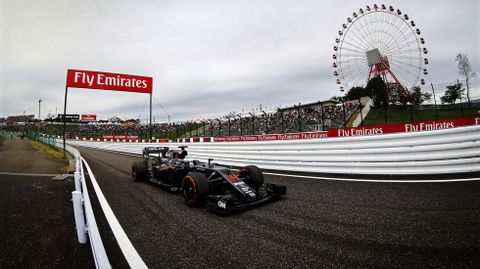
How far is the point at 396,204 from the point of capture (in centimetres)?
382

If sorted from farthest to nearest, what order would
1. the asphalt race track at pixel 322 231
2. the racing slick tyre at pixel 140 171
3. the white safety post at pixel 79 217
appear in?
1. the racing slick tyre at pixel 140 171
2. the white safety post at pixel 79 217
3. the asphalt race track at pixel 322 231

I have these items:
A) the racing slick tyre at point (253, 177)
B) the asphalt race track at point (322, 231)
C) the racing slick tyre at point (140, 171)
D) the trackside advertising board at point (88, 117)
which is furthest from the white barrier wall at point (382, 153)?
the trackside advertising board at point (88, 117)

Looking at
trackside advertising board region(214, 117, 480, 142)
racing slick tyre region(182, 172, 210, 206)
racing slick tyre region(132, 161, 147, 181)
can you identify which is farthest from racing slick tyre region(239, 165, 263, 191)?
racing slick tyre region(132, 161, 147, 181)

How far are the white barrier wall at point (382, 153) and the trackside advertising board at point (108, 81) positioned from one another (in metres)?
12.2

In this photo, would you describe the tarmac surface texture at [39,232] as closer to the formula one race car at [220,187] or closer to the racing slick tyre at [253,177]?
the formula one race car at [220,187]

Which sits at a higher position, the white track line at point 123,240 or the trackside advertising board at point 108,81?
the trackside advertising board at point 108,81

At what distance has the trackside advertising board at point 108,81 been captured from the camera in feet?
49.1

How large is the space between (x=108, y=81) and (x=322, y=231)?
17066mm

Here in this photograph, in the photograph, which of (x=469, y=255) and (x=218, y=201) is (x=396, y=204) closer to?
(x=469, y=255)

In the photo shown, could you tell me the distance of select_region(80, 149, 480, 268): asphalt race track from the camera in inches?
94.1

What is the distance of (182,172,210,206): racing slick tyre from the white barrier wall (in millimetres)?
4242

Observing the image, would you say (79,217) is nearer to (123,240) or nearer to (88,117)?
(123,240)

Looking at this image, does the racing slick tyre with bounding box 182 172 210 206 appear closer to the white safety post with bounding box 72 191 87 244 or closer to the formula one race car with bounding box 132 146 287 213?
the formula one race car with bounding box 132 146 287 213

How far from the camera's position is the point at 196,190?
438 cm
